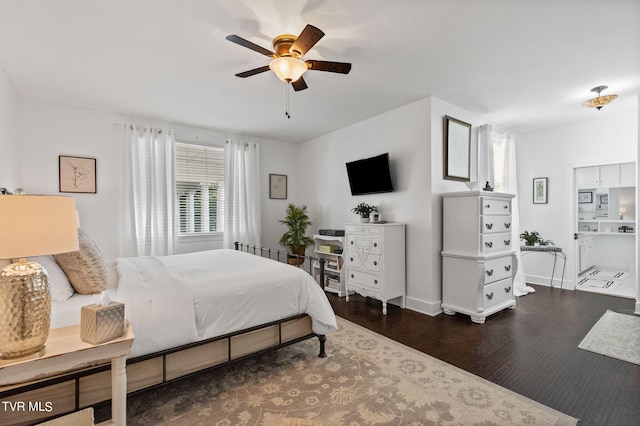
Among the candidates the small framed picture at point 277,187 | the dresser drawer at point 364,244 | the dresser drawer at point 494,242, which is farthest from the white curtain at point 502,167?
the small framed picture at point 277,187

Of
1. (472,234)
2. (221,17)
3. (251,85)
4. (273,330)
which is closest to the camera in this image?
(221,17)

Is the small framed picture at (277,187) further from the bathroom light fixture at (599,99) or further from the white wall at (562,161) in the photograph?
the bathroom light fixture at (599,99)

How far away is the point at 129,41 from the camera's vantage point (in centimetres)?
244

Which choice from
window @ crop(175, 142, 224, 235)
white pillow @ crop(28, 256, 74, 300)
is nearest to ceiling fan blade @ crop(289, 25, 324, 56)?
white pillow @ crop(28, 256, 74, 300)

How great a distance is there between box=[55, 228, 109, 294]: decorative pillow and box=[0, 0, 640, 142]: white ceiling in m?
1.69

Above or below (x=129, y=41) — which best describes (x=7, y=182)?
below

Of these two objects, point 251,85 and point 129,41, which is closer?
point 129,41

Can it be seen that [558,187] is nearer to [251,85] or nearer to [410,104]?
[410,104]

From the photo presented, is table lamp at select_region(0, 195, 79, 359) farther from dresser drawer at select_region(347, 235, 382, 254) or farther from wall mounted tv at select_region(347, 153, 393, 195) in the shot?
wall mounted tv at select_region(347, 153, 393, 195)

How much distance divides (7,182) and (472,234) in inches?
203

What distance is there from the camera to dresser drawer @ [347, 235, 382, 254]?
388cm

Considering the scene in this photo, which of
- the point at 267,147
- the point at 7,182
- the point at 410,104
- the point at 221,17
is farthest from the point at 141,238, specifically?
the point at 410,104

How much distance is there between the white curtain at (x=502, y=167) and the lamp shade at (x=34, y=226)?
16.1 feet

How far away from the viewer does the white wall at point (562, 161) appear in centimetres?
445
